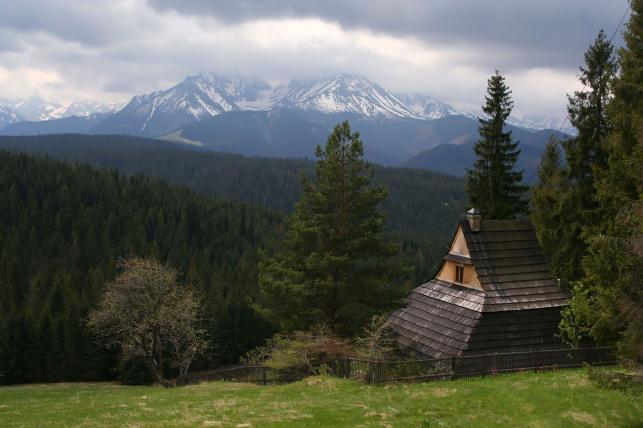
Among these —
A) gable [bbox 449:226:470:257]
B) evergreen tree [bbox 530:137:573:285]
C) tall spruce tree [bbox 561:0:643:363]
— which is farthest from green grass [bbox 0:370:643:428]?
gable [bbox 449:226:470:257]

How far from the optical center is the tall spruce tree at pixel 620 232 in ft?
52.4

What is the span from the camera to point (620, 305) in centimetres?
1596

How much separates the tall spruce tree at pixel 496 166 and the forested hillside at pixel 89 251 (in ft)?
50.6

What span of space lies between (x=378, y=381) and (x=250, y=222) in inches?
4622

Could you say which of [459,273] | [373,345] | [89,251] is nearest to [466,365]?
[373,345]

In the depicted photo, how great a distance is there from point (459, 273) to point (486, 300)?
3154 mm

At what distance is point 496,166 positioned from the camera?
4025 centimetres

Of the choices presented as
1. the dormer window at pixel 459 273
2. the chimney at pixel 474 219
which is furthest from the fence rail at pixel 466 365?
the chimney at pixel 474 219

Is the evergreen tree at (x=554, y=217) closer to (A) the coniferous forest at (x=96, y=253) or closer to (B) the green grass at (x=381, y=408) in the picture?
(A) the coniferous forest at (x=96, y=253)

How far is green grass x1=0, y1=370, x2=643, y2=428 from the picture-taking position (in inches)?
647

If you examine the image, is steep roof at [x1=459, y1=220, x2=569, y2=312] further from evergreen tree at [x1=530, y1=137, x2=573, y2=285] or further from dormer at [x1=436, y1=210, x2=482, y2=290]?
evergreen tree at [x1=530, y1=137, x2=573, y2=285]

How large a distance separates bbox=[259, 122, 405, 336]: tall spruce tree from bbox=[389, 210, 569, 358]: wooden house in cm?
283

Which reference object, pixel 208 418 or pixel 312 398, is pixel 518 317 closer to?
pixel 312 398

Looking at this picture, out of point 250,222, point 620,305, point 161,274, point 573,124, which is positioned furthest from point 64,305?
point 250,222
